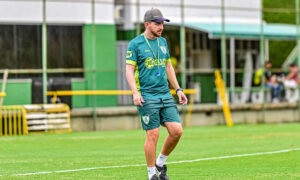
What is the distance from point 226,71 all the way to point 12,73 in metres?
7.45

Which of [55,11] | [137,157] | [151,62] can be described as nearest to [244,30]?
[55,11]

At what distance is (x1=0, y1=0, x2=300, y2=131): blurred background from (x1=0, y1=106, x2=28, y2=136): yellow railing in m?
0.38

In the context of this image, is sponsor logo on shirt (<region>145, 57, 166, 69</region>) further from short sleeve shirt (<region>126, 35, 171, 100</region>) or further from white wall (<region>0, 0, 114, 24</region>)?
white wall (<region>0, 0, 114, 24</region>)

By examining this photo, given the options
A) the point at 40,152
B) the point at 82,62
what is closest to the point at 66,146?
the point at 40,152

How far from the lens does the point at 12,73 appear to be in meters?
20.6

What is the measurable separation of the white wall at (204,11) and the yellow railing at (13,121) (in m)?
5.65

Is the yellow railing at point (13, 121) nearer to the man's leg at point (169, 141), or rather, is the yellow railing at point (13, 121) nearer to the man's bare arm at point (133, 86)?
the man's leg at point (169, 141)

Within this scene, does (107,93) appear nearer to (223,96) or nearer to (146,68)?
(223,96)

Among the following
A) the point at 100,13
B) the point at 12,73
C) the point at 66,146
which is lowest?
the point at 66,146

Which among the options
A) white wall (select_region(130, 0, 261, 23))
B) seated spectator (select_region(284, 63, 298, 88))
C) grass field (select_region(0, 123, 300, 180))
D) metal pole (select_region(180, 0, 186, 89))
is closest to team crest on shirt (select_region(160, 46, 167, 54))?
grass field (select_region(0, 123, 300, 180))

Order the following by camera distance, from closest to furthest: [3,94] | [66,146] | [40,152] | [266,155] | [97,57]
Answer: [266,155]
[40,152]
[66,146]
[3,94]
[97,57]

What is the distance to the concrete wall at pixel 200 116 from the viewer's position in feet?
69.5

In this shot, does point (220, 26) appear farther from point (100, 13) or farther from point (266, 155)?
point (266, 155)

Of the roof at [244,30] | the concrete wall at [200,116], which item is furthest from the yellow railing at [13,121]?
the roof at [244,30]
